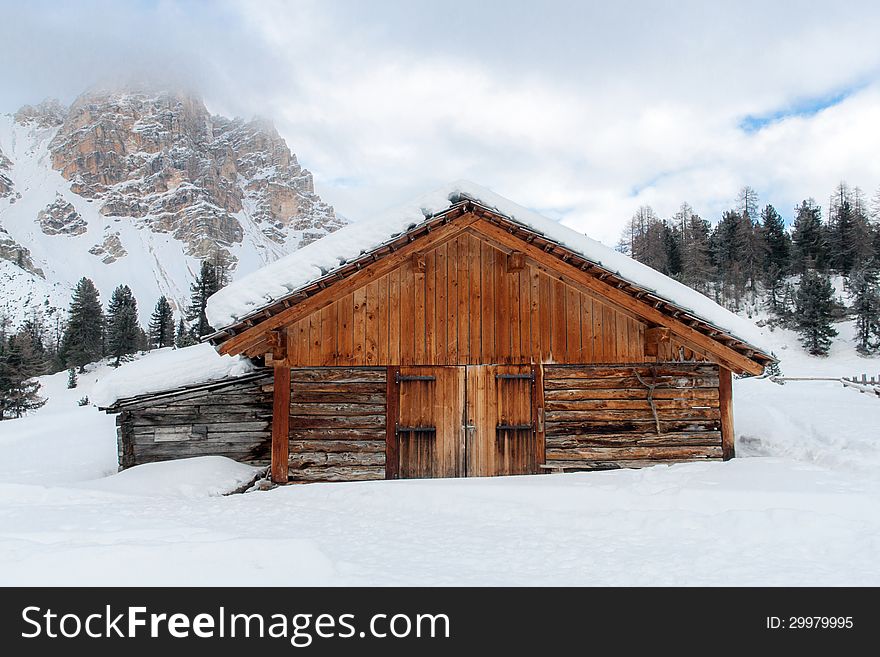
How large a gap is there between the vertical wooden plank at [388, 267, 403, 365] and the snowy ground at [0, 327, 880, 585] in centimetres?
210

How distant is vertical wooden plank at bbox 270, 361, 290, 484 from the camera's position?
861 cm

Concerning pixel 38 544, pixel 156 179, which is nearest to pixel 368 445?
pixel 38 544

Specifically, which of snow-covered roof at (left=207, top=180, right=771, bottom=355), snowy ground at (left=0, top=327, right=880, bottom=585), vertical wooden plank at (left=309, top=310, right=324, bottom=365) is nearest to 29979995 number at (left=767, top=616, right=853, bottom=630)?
snowy ground at (left=0, top=327, right=880, bottom=585)

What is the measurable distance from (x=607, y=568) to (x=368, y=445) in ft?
15.6

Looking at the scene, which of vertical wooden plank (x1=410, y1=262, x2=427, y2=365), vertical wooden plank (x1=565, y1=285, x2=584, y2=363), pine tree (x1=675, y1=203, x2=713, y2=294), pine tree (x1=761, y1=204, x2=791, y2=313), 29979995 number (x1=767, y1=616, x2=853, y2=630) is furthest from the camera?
pine tree (x1=675, y1=203, x2=713, y2=294)

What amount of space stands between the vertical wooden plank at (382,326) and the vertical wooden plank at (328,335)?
2.41 ft

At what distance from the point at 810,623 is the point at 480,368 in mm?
5585

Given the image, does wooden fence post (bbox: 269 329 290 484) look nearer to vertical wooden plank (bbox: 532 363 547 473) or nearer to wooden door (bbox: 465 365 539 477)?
wooden door (bbox: 465 365 539 477)

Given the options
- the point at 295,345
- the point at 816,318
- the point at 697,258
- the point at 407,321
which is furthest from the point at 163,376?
the point at 697,258

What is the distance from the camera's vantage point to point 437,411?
8.88 metres

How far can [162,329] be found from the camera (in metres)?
63.5

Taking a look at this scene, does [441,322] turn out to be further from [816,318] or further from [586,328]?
[816,318]

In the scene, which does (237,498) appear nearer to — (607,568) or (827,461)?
(607,568)

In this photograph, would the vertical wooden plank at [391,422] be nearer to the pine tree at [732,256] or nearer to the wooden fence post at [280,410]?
the wooden fence post at [280,410]
